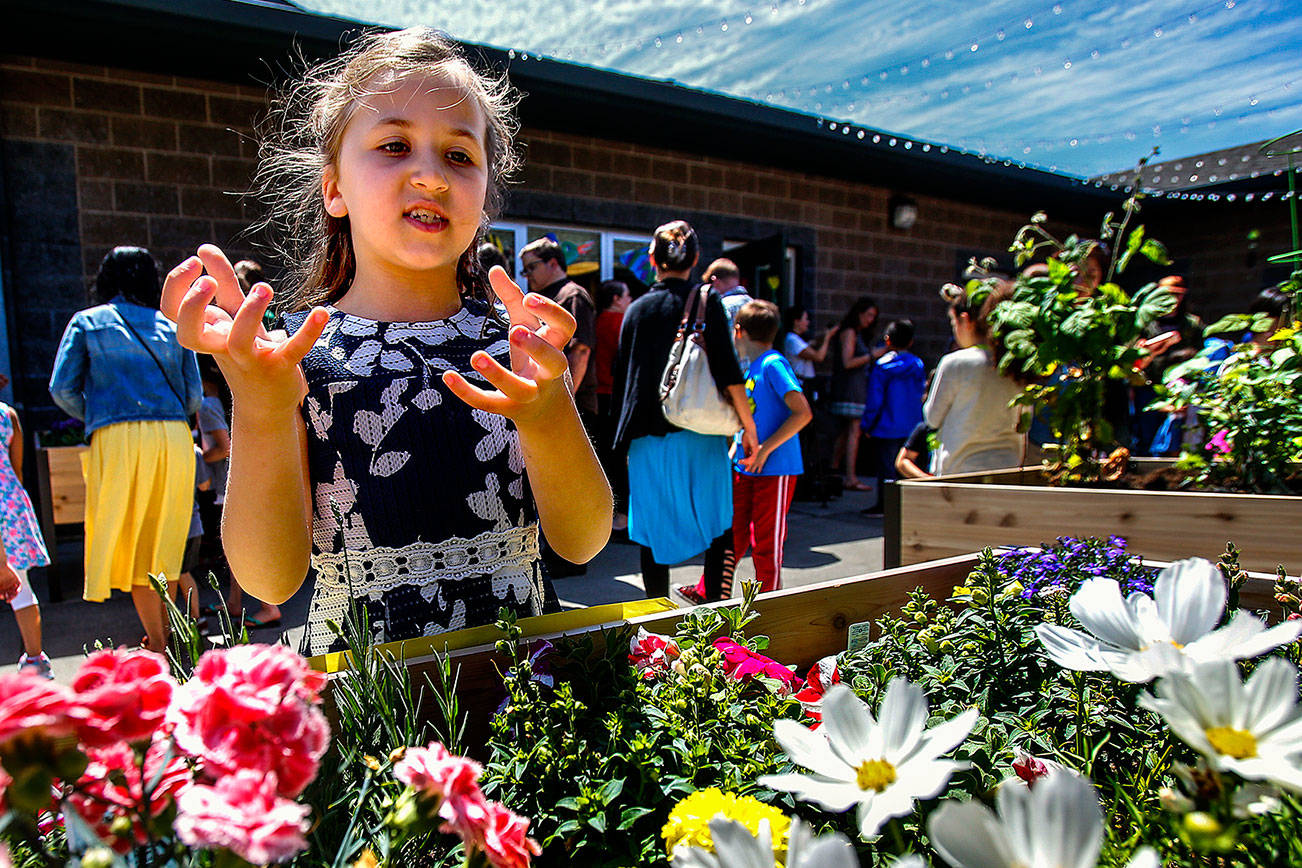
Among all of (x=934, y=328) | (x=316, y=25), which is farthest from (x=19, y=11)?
(x=934, y=328)

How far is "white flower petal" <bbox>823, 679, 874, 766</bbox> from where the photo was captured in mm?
514

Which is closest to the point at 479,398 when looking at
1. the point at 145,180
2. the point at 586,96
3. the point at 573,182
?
the point at 145,180

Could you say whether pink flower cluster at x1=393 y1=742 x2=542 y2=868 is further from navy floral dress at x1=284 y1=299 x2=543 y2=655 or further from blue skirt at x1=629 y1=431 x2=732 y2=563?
blue skirt at x1=629 y1=431 x2=732 y2=563

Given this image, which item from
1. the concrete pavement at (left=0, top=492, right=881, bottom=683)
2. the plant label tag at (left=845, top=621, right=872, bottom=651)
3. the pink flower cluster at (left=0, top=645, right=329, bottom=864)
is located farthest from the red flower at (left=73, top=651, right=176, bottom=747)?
the concrete pavement at (left=0, top=492, right=881, bottom=683)

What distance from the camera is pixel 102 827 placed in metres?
0.46

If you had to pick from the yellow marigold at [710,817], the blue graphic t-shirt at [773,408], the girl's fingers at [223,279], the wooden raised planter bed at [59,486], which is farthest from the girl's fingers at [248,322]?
the wooden raised planter bed at [59,486]

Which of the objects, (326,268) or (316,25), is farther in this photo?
(316,25)

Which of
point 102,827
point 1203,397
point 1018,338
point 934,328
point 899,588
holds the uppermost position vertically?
point 934,328

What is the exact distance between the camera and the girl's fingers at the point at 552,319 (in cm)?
95

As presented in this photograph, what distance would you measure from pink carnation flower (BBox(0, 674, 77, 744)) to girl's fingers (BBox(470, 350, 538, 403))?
535 millimetres

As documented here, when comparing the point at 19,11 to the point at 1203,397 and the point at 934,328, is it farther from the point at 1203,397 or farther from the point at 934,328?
the point at 934,328

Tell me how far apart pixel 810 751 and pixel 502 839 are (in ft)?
0.68

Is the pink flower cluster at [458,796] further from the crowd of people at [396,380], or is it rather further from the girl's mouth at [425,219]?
the girl's mouth at [425,219]

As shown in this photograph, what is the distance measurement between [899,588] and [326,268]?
1258 mm
